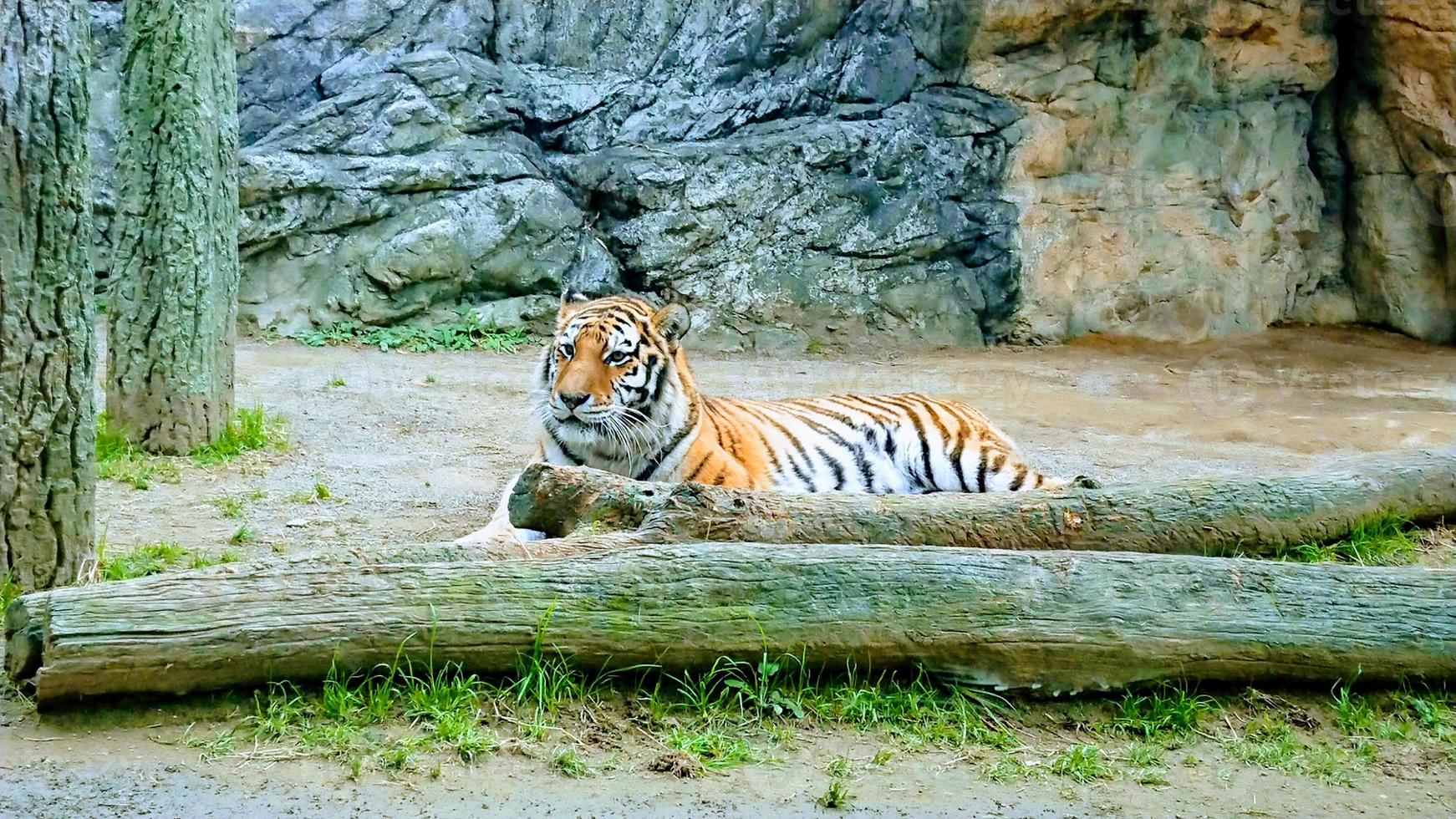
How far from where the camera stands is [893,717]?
11.6ft

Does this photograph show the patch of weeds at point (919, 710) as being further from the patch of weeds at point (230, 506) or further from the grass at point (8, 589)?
the patch of weeds at point (230, 506)

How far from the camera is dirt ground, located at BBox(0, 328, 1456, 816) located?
302cm

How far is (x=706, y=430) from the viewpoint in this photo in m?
5.64

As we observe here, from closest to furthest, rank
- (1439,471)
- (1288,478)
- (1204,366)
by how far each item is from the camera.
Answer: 1. (1288,478)
2. (1439,471)
3. (1204,366)

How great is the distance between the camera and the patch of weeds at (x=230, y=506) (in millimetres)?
5371

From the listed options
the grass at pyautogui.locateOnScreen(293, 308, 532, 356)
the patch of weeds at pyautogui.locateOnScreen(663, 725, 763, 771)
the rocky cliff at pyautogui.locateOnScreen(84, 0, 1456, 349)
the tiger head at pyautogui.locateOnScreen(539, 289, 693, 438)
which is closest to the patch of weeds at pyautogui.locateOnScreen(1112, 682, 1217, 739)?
the patch of weeds at pyautogui.locateOnScreen(663, 725, 763, 771)

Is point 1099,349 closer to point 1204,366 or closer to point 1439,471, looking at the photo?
point 1204,366

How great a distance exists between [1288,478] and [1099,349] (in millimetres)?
7135

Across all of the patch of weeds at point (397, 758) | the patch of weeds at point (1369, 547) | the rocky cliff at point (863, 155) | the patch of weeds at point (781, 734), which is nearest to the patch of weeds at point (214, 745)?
the patch of weeds at point (397, 758)

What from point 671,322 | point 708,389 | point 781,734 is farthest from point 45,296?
point 708,389

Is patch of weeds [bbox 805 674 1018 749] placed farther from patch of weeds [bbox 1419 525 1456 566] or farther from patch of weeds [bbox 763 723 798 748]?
patch of weeds [bbox 1419 525 1456 566]

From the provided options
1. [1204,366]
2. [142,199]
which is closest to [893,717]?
[142,199]

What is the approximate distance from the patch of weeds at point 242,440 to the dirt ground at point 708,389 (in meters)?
0.10

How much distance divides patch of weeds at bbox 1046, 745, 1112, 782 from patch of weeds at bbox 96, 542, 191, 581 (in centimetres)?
271
